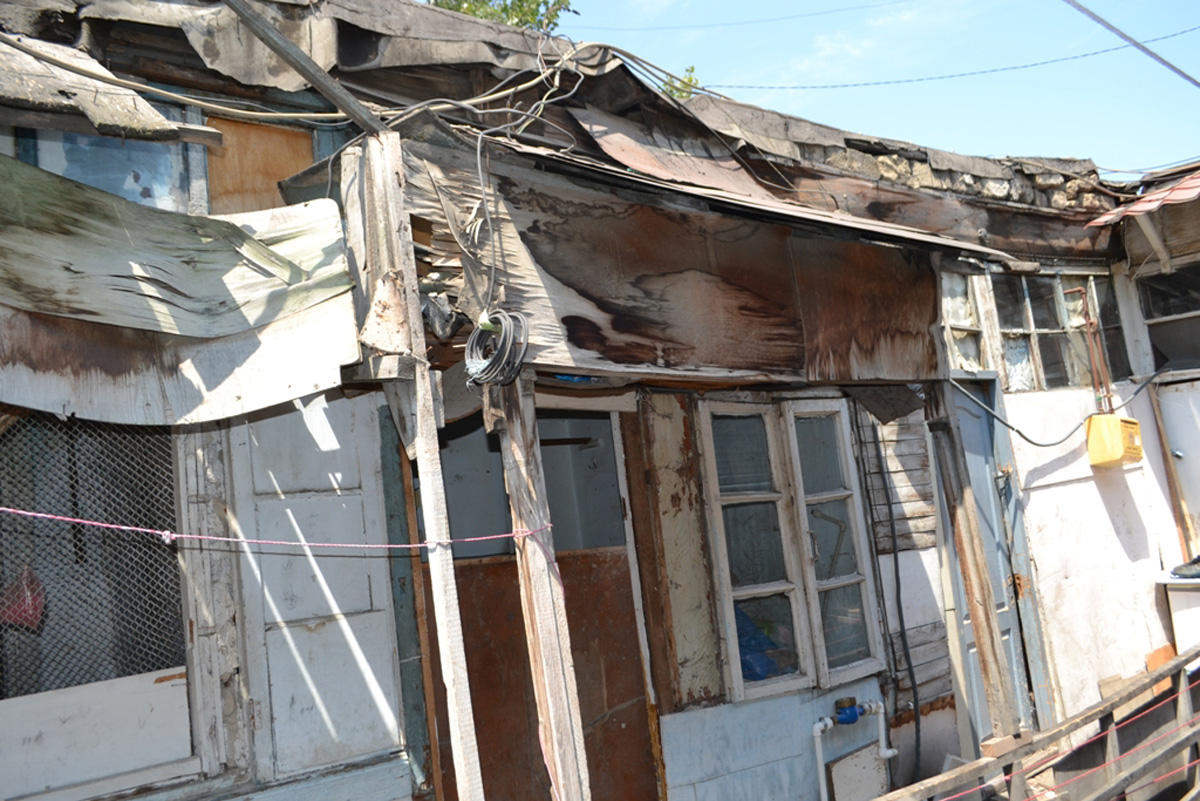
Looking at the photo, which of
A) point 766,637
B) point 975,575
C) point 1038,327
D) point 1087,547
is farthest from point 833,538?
point 1038,327

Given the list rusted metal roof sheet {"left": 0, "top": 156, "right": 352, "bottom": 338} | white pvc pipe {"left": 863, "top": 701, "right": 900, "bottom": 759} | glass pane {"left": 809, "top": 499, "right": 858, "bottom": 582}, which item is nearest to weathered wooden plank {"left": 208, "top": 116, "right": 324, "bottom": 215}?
rusted metal roof sheet {"left": 0, "top": 156, "right": 352, "bottom": 338}

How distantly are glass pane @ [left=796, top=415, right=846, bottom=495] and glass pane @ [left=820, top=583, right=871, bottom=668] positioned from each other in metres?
0.78

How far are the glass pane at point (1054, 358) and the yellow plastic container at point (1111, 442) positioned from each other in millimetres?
477

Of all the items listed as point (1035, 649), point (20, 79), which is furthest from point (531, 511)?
point (1035, 649)

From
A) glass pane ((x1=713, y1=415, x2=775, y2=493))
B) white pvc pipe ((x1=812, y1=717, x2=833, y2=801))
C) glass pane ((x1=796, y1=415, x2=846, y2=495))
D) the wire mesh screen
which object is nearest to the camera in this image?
the wire mesh screen

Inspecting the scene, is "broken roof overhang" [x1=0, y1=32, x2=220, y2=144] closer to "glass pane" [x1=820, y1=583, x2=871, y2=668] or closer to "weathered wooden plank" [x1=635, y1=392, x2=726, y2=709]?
"weathered wooden plank" [x1=635, y1=392, x2=726, y2=709]

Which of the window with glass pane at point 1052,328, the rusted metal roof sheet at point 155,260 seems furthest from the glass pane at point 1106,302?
the rusted metal roof sheet at point 155,260

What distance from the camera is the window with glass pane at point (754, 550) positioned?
6234 millimetres

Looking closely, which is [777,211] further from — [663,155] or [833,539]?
[833,539]

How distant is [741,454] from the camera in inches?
256

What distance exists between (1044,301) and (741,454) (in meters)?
4.61

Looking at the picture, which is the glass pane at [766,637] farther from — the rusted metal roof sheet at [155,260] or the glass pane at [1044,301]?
the glass pane at [1044,301]

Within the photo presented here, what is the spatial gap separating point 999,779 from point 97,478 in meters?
4.80

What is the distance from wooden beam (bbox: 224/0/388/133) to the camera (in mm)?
3227
